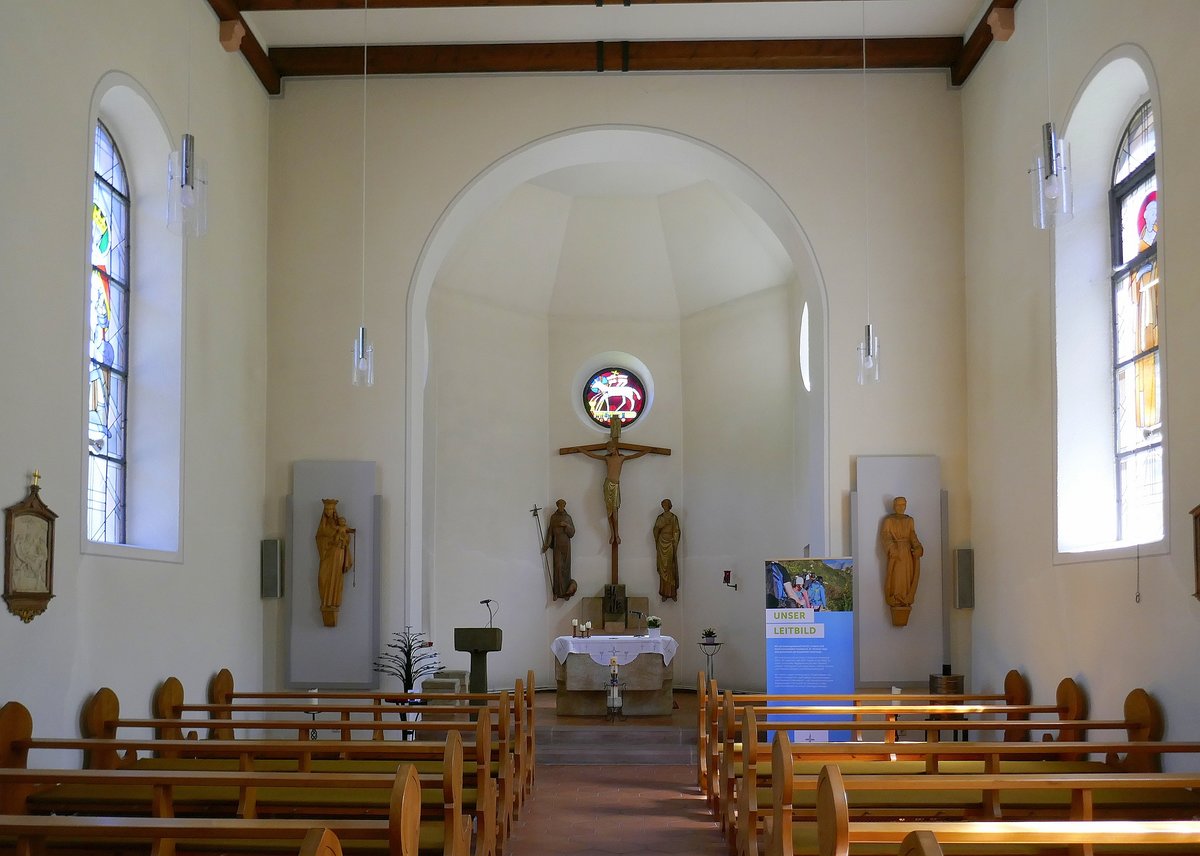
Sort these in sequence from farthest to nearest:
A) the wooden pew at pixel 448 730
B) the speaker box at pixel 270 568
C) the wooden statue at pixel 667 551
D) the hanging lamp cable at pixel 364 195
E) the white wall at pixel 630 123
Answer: the wooden statue at pixel 667 551
the hanging lamp cable at pixel 364 195
the white wall at pixel 630 123
the speaker box at pixel 270 568
the wooden pew at pixel 448 730

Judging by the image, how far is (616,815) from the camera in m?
7.71

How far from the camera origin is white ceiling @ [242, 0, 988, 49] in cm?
946

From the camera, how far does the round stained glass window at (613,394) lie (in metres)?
15.6

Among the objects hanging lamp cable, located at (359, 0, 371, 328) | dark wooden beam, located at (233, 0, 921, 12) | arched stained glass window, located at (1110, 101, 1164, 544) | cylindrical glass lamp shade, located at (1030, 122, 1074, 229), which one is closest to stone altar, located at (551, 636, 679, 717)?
hanging lamp cable, located at (359, 0, 371, 328)

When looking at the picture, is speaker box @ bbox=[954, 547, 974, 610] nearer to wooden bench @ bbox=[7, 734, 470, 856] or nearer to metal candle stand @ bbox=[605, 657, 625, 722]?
metal candle stand @ bbox=[605, 657, 625, 722]

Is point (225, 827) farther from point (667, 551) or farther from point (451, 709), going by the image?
point (667, 551)

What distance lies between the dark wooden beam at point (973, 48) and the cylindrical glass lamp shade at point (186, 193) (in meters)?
5.78

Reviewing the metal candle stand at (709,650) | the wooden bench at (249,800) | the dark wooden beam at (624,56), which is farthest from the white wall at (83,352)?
the metal candle stand at (709,650)

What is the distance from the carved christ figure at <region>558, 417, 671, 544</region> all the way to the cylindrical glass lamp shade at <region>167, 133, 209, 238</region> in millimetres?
9198

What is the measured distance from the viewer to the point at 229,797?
5480 mm

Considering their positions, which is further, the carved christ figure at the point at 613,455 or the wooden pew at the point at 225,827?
the carved christ figure at the point at 613,455

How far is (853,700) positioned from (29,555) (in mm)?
5009

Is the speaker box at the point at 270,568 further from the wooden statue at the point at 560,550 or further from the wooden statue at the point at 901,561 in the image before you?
the wooden statue at the point at 560,550

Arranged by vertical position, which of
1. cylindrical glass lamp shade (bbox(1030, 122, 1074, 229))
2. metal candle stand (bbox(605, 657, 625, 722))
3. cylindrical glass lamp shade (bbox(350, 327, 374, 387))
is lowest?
metal candle stand (bbox(605, 657, 625, 722))
